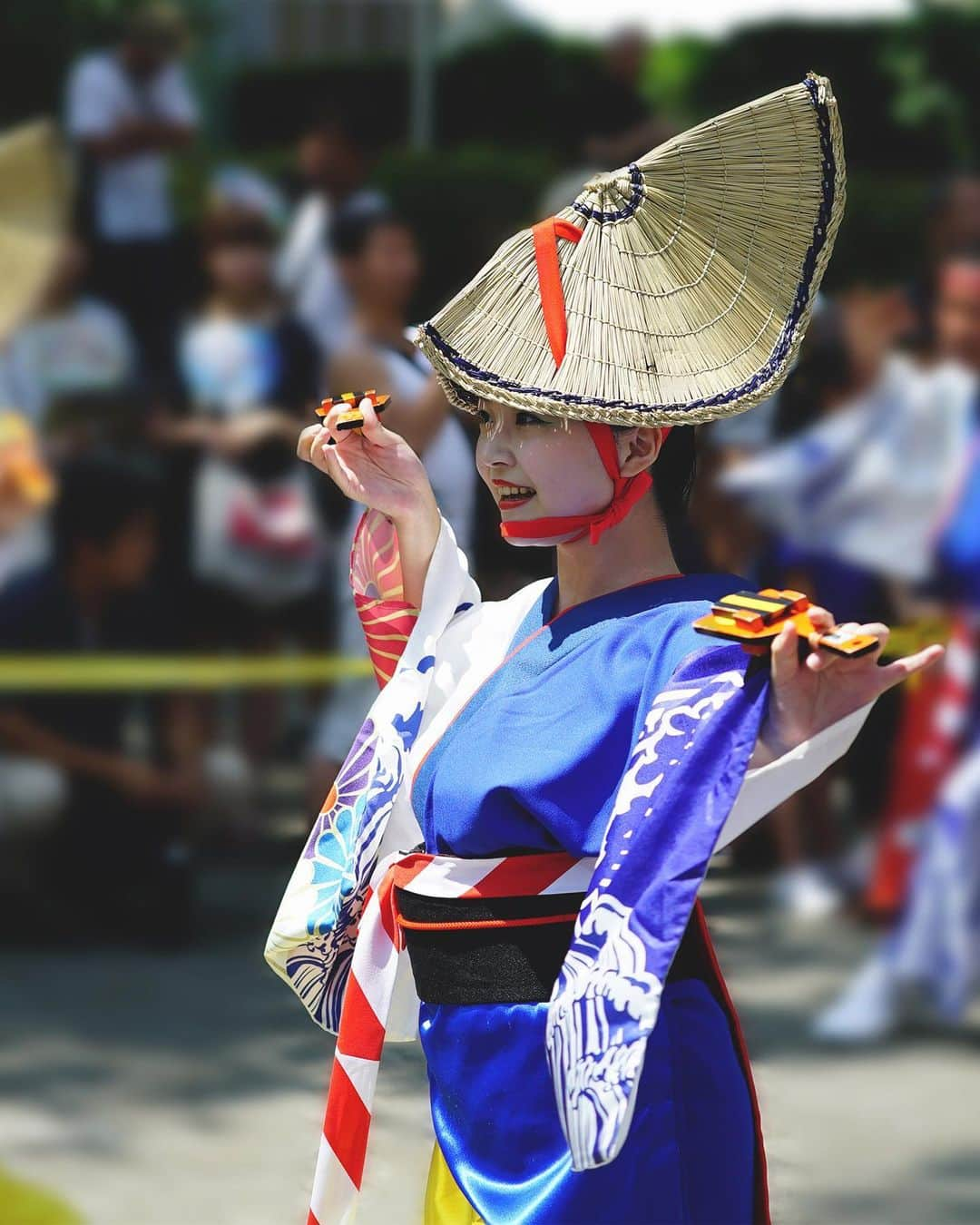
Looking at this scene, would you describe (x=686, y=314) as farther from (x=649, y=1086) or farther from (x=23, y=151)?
(x=23, y=151)

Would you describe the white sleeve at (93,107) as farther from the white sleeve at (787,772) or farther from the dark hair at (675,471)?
the white sleeve at (787,772)

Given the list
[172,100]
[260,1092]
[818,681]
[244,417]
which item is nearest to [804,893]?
[260,1092]

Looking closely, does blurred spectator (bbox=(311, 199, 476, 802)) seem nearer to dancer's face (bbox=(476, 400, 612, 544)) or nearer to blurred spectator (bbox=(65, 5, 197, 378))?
blurred spectator (bbox=(65, 5, 197, 378))

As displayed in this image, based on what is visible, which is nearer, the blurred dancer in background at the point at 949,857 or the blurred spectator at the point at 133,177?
the blurred dancer in background at the point at 949,857

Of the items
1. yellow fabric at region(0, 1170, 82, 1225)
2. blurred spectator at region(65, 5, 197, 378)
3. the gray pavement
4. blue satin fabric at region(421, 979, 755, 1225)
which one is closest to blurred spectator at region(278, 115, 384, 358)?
blurred spectator at region(65, 5, 197, 378)

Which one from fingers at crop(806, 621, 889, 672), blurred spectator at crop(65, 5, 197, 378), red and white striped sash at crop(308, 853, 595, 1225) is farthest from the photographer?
blurred spectator at crop(65, 5, 197, 378)

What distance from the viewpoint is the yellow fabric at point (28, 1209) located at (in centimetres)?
296

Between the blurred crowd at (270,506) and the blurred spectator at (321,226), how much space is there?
11mm

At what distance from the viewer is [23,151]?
16.6 feet

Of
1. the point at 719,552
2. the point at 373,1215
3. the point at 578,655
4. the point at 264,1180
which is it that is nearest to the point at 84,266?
the point at 719,552

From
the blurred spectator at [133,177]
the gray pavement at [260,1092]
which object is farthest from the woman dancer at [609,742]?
the blurred spectator at [133,177]

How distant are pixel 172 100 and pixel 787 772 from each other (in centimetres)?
488

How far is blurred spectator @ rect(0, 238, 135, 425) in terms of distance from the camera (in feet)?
18.1

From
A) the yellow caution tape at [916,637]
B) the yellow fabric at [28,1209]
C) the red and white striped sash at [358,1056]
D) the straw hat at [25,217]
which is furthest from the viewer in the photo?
the straw hat at [25,217]
